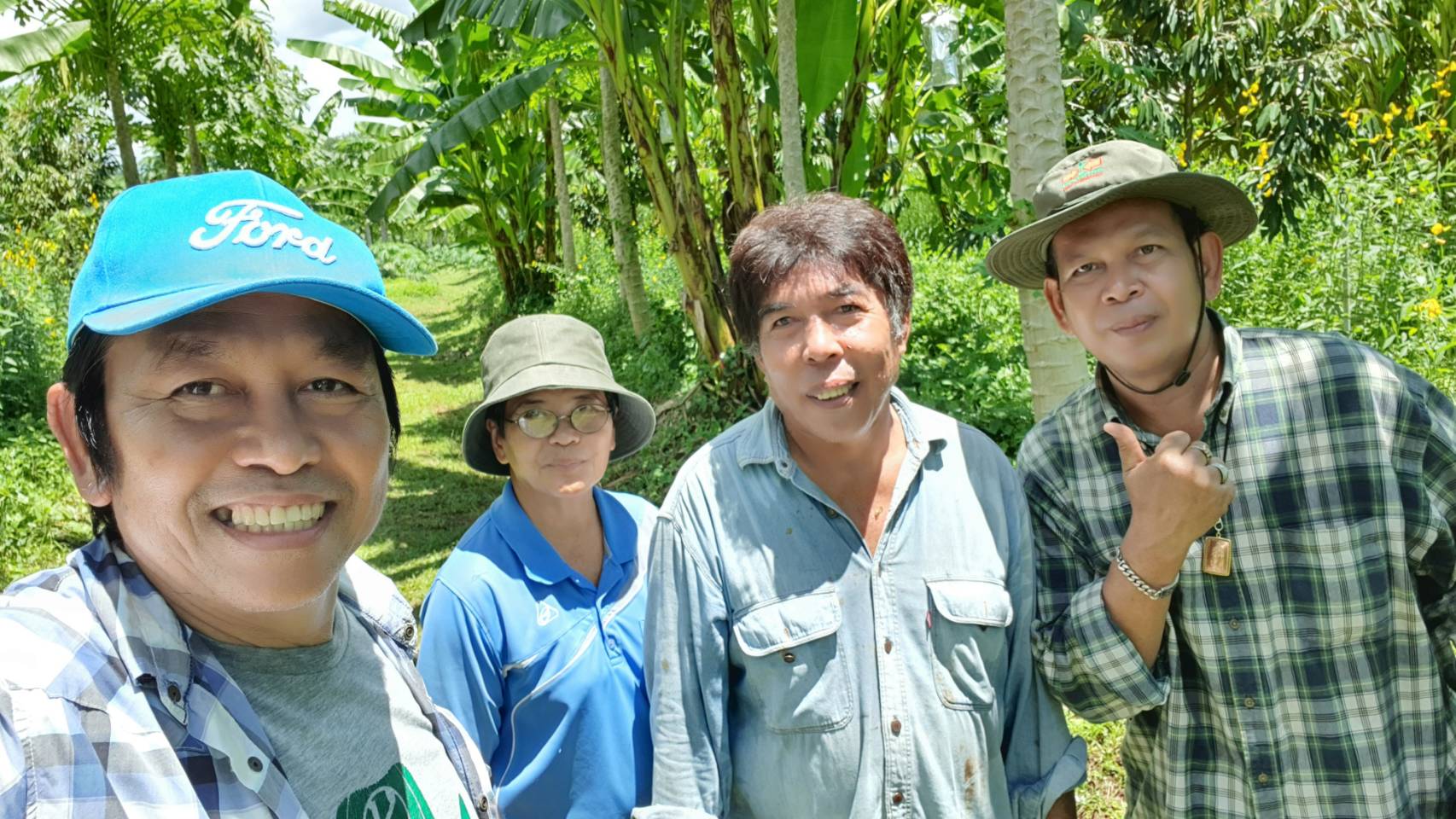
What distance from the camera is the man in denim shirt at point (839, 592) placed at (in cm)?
196

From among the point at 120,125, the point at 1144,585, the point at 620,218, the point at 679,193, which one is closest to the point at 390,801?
the point at 1144,585

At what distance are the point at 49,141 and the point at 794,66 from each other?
82.6ft

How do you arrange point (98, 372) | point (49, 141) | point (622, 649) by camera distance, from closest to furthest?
point (98, 372) < point (622, 649) < point (49, 141)

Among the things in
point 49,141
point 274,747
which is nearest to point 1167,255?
point 274,747

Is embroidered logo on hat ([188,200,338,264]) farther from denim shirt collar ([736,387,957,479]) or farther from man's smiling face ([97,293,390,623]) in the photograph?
denim shirt collar ([736,387,957,479])

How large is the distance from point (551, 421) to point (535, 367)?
0.15 meters

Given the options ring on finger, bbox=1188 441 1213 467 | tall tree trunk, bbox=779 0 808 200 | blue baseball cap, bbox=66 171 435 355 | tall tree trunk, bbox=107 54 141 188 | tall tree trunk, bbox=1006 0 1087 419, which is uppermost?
tall tree trunk, bbox=107 54 141 188

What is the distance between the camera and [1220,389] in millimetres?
2102

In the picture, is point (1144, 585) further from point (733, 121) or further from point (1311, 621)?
point (733, 121)

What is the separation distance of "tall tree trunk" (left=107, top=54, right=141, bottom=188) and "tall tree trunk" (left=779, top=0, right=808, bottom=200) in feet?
29.9

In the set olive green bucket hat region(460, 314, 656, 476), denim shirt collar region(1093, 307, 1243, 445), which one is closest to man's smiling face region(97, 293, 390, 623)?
olive green bucket hat region(460, 314, 656, 476)

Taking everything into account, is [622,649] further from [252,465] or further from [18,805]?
[18,805]

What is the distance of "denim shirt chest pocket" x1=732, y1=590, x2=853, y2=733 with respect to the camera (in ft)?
6.43

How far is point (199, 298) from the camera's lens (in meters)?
1.29
